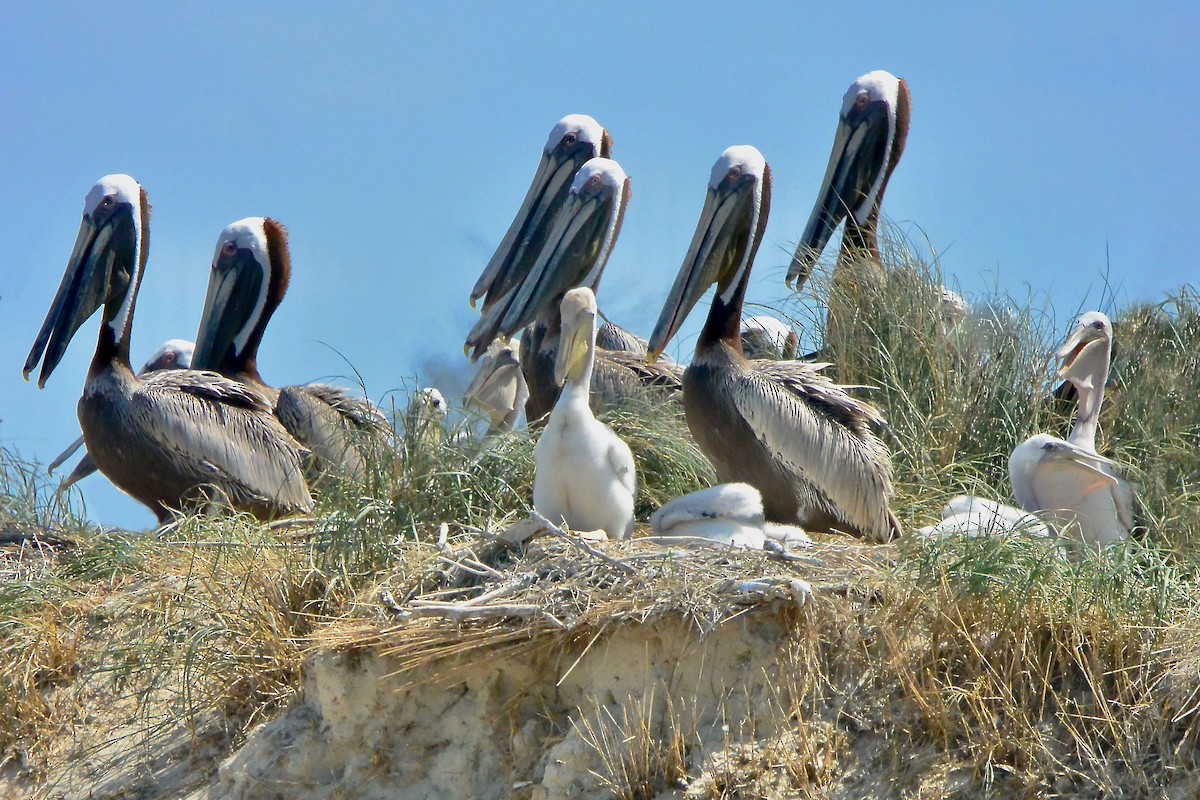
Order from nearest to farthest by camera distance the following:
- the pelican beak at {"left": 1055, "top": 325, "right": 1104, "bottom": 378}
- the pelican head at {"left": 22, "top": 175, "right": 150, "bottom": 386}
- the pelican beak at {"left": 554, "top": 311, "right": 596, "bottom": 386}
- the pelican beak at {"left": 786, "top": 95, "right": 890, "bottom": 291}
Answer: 1. the pelican beak at {"left": 554, "top": 311, "right": 596, "bottom": 386}
2. the pelican beak at {"left": 1055, "top": 325, "right": 1104, "bottom": 378}
3. the pelican head at {"left": 22, "top": 175, "right": 150, "bottom": 386}
4. the pelican beak at {"left": 786, "top": 95, "right": 890, "bottom": 291}

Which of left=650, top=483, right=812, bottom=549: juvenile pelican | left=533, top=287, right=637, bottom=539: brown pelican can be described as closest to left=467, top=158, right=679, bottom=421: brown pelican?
left=650, top=483, right=812, bottom=549: juvenile pelican

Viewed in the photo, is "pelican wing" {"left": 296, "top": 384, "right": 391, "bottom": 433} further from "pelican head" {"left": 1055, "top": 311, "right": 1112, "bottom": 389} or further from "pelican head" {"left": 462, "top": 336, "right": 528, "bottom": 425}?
"pelican head" {"left": 1055, "top": 311, "right": 1112, "bottom": 389}

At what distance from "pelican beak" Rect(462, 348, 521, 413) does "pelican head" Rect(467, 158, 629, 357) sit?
52cm

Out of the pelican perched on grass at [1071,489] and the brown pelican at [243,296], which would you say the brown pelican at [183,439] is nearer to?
the brown pelican at [243,296]

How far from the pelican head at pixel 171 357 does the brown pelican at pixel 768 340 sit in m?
4.25

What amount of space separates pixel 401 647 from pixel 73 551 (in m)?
2.76

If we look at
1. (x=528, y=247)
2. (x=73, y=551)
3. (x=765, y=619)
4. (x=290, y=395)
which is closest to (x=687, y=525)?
(x=765, y=619)

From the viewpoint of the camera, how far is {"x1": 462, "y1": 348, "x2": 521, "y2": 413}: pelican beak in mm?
11312

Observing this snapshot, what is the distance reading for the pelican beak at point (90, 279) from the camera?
10305 mm

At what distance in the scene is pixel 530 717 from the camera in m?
6.21

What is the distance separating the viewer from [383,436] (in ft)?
27.6

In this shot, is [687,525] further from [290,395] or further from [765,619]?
[290,395]

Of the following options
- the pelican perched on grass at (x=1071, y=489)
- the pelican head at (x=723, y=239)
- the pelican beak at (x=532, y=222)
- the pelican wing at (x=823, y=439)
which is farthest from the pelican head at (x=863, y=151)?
the pelican perched on grass at (x=1071, y=489)

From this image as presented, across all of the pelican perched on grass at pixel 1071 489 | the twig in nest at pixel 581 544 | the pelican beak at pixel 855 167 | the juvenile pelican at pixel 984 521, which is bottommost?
the twig in nest at pixel 581 544
